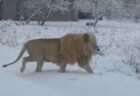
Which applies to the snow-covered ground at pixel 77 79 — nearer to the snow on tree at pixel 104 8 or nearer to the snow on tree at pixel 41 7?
the snow on tree at pixel 104 8

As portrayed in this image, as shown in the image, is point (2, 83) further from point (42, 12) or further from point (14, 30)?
point (42, 12)

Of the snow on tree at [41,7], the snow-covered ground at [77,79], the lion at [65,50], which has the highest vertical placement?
the lion at [65,50]

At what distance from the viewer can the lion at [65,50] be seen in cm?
1002

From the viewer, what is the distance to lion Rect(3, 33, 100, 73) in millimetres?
10023

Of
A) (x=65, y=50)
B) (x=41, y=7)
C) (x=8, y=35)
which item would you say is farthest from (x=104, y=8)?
(x=65, y=50)

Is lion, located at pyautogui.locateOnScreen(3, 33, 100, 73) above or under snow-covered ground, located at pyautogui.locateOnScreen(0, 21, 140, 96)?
above

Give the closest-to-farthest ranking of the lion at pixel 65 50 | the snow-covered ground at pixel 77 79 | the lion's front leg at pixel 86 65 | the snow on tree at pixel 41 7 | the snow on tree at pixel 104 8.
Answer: the snow-covered ground at pixel 77 79, the lion at pixel 65 50, the lion's front leg at pixel 86 65, the snow on tree at pixel 104 8, the snow on tree at pixel 41 7

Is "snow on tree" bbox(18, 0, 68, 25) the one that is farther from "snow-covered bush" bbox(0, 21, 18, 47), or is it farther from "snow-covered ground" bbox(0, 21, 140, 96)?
"snow-covered ground" bbox(0, 21, 140, 96)

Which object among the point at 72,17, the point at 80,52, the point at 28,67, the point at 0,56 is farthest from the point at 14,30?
the point at 72,17

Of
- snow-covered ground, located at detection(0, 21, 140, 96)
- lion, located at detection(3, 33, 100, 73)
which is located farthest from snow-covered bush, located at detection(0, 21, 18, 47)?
lion, located at detection(3, 33, 100, 73)

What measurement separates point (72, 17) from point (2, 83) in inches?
1201

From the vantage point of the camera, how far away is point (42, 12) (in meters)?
Result: 31.8

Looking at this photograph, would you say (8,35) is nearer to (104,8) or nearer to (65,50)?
(65,50)

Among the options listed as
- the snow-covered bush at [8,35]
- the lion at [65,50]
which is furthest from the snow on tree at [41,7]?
the lion at [65,50]
